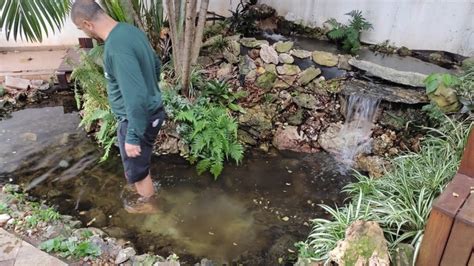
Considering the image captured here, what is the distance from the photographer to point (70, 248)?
7.76ft

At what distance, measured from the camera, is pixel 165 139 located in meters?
3.89

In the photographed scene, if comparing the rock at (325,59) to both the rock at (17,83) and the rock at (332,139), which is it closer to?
the rock at (332,139)

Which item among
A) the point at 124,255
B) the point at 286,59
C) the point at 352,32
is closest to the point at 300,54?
the point at 286,59

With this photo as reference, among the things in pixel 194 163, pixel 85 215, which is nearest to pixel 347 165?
pixel 194 163

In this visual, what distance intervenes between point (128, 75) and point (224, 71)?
2.35 m

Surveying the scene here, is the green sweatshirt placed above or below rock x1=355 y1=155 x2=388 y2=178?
above

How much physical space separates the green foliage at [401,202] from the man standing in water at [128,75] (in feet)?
4.34

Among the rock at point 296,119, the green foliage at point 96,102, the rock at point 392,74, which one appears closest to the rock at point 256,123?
the rock at point 296,119

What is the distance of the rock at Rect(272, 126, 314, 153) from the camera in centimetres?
408

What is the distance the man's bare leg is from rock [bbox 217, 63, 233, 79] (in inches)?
69.4

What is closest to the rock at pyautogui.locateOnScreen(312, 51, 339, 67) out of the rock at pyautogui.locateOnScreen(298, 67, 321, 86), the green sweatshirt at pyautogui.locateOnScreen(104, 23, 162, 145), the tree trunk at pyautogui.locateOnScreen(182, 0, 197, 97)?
the rock at pyautogui.locateOnScreen(298, 67, 321, 86)

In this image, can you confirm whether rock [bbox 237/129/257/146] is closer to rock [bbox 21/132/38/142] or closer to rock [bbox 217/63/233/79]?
rock [bbox 217/63/233/79]

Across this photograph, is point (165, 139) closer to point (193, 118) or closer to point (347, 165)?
point (193, 118)

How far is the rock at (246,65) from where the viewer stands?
14.4 feet
